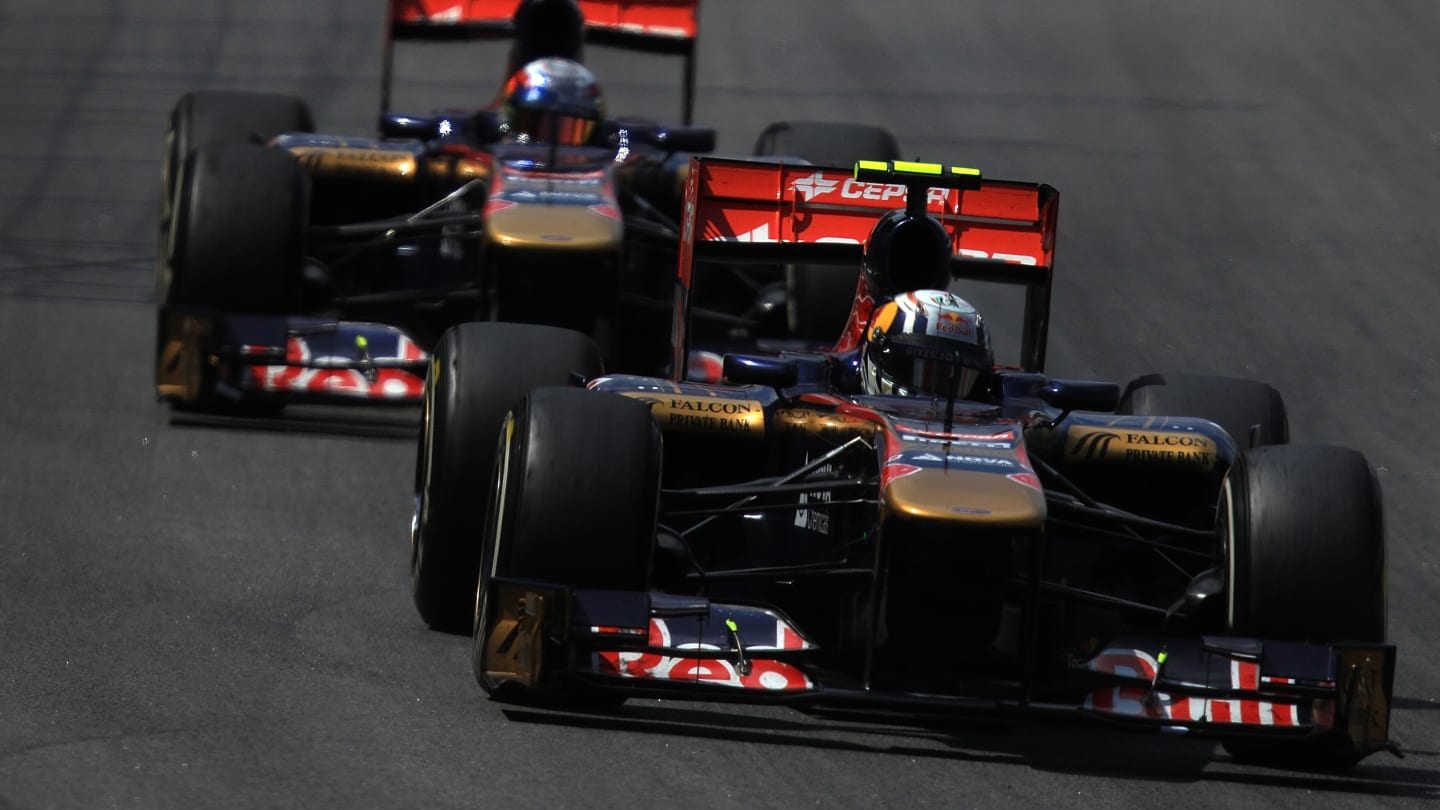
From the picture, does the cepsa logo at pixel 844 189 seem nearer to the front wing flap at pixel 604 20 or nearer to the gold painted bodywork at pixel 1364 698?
the gold painted bodywork at pixel 1364 698

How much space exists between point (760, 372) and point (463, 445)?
3.43 ft

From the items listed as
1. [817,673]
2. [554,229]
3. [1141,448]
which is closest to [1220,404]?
[1141,448]

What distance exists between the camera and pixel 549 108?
13773 mm

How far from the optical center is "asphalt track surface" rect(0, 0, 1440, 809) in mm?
6676

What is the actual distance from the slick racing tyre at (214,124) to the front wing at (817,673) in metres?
7.82

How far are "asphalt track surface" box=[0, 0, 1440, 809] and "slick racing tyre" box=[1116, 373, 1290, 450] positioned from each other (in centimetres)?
99

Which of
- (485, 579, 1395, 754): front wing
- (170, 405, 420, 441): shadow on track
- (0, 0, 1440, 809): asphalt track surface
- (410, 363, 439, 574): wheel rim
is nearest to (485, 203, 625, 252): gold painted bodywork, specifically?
(170, 405, 420, 441): shadow on track

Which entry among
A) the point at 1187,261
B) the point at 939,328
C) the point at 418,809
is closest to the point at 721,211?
the point at 939,328

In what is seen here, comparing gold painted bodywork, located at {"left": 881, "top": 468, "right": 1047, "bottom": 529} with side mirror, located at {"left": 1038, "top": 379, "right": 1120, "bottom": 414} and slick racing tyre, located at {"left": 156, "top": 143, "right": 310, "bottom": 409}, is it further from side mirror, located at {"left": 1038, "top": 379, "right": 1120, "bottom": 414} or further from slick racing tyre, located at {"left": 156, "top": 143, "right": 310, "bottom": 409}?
slick racing tyre, located at {"left": 156, "top": 143, "right": 310, "bottom": 409}

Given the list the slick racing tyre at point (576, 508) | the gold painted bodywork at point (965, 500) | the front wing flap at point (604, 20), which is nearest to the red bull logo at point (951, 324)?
the gold painted bodywork at point (965, 500)

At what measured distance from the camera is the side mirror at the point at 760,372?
7.95 metres

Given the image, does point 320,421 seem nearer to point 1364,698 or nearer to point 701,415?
point 701,415

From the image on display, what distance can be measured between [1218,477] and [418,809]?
3.30m

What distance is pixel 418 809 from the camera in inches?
238
